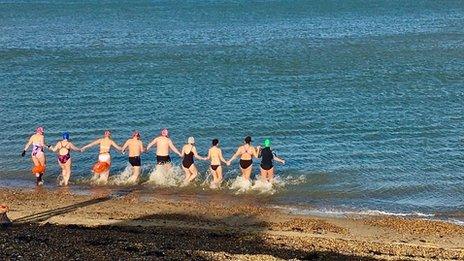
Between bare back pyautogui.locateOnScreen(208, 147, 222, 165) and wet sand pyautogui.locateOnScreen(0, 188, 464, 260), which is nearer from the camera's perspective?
wet sand pyautogui.locateOnScreen(0, 188, 464, 260)

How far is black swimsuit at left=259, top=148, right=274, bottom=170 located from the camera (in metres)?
20.5

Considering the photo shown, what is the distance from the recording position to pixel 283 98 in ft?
103

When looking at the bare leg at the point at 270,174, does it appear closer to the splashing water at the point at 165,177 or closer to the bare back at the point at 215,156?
the bare back at the point at 215,156

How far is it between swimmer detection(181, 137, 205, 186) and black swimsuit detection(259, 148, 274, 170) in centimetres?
166

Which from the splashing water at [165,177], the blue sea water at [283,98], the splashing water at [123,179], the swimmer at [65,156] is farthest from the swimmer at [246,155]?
the swimmer at [65,156]

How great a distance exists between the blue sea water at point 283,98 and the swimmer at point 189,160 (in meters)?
1.27

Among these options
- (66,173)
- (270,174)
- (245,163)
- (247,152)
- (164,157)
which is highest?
(247,152)

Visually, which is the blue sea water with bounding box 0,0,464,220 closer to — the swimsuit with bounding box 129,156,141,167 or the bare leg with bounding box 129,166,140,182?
the bare leg with bounding box 129,166,140,182

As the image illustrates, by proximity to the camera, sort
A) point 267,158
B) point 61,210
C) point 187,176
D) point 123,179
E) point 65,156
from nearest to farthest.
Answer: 1. point 61,210
2. point 267,158
3. point 65,156
4. point 187,176
5. point 123,179

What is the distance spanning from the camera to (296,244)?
15.4m

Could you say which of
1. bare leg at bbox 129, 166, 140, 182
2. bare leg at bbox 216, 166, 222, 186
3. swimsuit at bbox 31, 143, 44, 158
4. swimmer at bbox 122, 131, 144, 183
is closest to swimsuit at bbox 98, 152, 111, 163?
swimmer at bbox 122, 131, 144, 183

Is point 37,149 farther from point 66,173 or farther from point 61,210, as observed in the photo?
point 61,210

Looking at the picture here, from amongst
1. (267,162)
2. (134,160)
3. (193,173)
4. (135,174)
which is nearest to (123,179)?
(135,174)

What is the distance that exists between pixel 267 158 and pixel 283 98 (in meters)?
11.2
